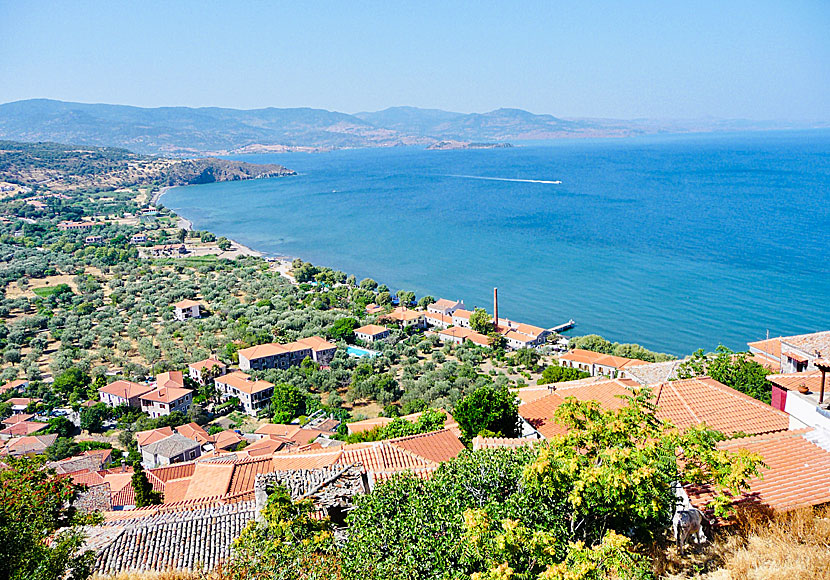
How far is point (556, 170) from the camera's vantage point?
128375 mm

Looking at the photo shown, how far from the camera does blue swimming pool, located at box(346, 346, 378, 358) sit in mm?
30369

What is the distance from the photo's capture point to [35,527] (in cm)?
518

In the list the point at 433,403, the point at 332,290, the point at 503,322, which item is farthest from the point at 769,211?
the point at 433,403

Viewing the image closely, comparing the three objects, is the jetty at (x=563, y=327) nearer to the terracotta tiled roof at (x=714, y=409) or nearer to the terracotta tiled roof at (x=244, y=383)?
the terracotta tiled roof at (x=244, y=383)

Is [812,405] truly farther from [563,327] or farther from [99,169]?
[99,169]

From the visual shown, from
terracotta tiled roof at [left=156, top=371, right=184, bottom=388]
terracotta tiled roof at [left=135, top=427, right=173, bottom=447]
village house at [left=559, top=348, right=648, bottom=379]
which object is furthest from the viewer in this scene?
village house at [left=559, top=348, right=648, bottom=379]

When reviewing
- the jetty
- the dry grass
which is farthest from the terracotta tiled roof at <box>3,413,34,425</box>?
the jetty

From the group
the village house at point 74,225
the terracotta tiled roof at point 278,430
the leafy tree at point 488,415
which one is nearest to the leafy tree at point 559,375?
the terracotta tiled roof at point 278,430

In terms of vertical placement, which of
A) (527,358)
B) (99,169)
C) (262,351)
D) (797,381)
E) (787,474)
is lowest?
(527,358)

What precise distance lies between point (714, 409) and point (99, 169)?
437ft

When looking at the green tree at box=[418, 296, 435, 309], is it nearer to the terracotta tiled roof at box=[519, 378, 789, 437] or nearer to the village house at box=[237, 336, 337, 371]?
the village house at box=[237, 336, 337, 371]

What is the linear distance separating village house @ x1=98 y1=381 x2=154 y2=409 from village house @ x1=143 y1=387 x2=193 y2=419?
26cm

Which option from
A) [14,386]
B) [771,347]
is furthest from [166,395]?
[771,347]

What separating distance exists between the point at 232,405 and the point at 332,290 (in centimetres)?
1939
